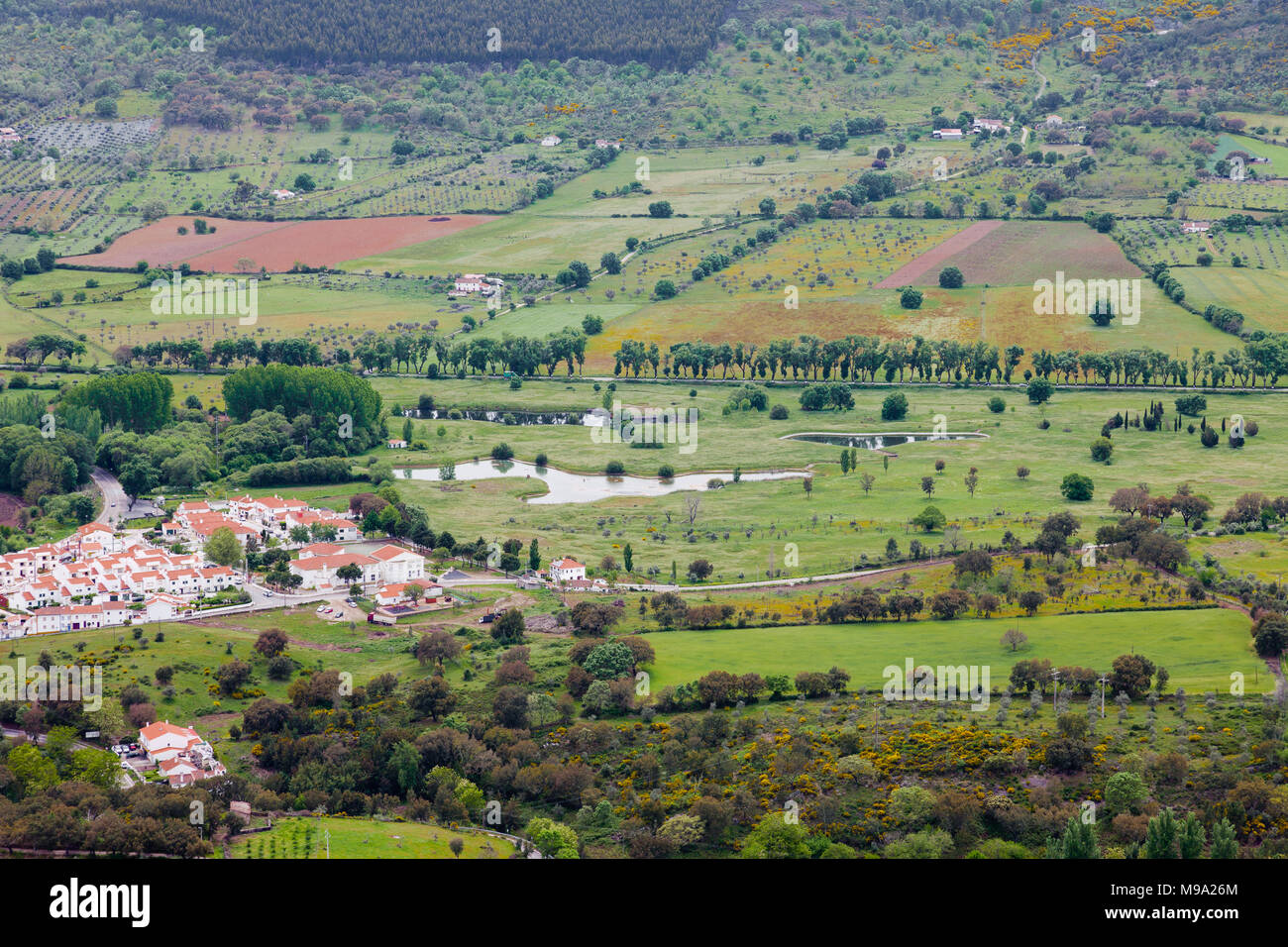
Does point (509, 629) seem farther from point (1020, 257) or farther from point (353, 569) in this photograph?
point (1020, 257)

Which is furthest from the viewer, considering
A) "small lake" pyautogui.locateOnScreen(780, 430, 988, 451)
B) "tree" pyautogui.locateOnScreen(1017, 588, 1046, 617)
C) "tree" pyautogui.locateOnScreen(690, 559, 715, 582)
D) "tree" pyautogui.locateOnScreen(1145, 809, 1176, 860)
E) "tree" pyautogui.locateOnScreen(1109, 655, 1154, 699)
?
"small lake" pyautogui.locateOnScreen(780, 430, 988, 451)

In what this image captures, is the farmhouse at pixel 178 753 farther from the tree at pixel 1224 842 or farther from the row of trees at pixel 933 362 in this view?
the row of trees at pixel 933 362

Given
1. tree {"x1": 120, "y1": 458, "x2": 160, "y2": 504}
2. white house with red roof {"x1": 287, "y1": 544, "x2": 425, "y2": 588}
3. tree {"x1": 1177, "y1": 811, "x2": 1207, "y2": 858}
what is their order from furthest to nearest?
tree {"x1": 120, "y1": 458, "x2": 160, "y2": 504}
white house with red roof {"x1": 287, "y1": 544, "x2": 425, "y2": 588}
tree {"x1": 1177, "y1": 811, "x2": 1207, "y2": 858}

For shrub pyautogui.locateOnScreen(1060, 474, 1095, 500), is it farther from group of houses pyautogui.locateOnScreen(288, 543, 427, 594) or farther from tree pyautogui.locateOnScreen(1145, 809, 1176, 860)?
tree pyautogui.locateOnScreen(1145, 809, 1176, 860)

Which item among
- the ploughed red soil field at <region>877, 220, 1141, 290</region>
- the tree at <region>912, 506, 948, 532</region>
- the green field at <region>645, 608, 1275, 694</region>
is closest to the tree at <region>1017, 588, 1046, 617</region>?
the green field at <region>645, 608, 1275, 694</region>

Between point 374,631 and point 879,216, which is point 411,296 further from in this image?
point 374,631

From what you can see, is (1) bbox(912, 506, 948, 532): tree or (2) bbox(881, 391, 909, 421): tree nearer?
(1) bbox(912, 506, 948, 532): tree

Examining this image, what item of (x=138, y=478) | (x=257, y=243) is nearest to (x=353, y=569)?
(x=138, y=478)
